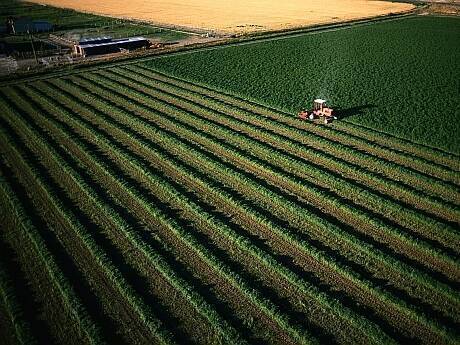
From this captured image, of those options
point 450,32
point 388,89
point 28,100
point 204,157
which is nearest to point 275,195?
point 204,157

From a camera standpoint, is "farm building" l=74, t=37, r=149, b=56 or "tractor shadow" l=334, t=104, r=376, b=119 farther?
"farm building" l=74, t=37, r=149, b=56

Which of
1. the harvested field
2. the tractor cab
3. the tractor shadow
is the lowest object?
the tractor shadow

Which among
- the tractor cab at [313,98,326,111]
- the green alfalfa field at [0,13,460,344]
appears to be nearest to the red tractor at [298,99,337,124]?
the tractor cab at [313,98,326,111]

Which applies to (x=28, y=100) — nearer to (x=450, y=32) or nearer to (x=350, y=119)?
(x=350, y=119)

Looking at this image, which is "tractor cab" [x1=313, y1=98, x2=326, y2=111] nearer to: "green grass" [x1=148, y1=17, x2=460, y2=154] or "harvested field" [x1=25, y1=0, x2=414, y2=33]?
"green grass" [x1=148, y1=17, x2=460, y2=154]

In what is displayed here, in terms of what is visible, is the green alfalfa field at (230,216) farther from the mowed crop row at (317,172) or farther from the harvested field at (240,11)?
the harvested field at (240,11)

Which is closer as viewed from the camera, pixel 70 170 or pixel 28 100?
pixel 70 170
